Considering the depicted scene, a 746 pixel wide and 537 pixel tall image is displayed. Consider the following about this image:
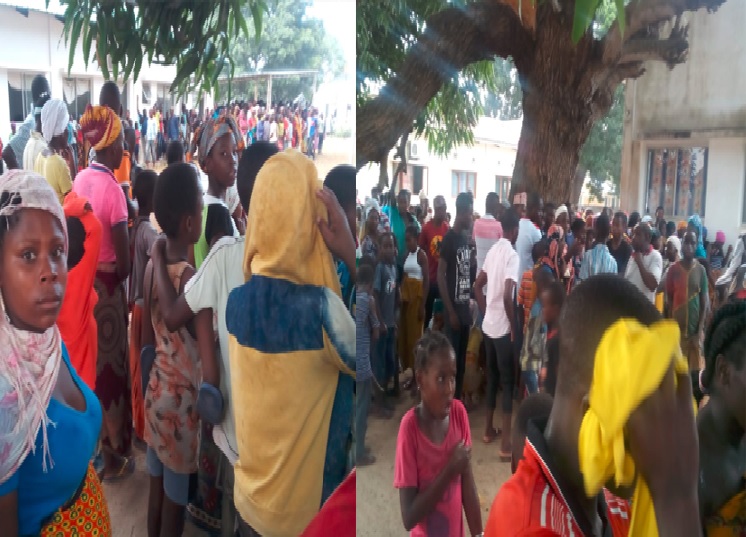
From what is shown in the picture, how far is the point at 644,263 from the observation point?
4.34 feet

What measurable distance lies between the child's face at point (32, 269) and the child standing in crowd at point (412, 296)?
30.7 inches

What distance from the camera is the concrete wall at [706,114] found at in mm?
1277

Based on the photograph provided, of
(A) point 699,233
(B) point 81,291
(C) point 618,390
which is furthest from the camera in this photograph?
(B) point 81,291

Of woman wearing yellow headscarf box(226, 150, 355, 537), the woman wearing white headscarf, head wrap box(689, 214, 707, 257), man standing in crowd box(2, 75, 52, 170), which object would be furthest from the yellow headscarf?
head wrap box(689, 214, 707, 257)

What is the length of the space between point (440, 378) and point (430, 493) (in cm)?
25

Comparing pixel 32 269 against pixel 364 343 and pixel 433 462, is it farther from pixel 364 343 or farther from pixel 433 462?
pixel 433 462

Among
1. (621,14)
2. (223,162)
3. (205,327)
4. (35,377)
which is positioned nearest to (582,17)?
(621,14)

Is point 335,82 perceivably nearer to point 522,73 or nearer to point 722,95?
point 522,73

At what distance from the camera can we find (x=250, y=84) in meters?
1.70

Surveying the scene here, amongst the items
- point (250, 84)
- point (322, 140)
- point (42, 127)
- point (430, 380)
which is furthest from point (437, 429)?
point (42, 127)

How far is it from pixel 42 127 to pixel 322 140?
28.0 inches

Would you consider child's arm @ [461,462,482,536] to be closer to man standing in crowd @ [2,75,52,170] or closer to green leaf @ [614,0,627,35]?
green leaf @ [614,0,627,35]

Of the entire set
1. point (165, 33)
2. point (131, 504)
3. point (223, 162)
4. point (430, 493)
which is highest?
point (165, 33)

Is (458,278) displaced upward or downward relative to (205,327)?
upward
